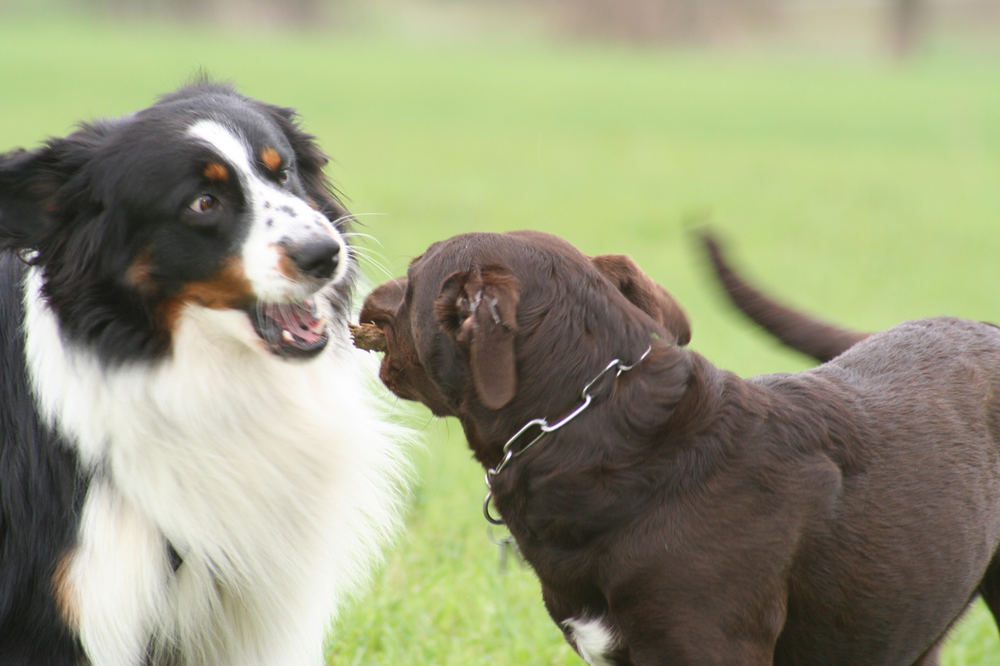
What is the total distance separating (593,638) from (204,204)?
1619 millimetres

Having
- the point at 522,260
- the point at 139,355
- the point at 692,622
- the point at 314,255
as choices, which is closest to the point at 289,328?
the point at 314,255

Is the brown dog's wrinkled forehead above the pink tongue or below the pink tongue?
above

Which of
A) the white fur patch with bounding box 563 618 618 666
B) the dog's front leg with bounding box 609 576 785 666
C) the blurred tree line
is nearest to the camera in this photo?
the dog's front leg with bounding box 609 576 785 666

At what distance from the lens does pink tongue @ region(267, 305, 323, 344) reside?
353 cm

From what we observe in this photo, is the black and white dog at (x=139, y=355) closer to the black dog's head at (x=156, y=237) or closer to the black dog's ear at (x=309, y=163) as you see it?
the black dog's head at (x=156, y=237)

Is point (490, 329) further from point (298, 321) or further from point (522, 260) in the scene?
point (298, 321)

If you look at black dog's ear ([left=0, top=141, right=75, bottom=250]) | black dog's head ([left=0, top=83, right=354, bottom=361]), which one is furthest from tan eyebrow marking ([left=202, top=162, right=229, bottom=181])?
black dog's ear ([left=0, top=141, right=75, bottom=250])

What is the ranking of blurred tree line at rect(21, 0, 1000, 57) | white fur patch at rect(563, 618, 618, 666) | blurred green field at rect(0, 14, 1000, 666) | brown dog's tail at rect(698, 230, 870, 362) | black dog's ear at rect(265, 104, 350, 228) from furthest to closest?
blurred tree line at rect(21, 0, 1000, 57) < blurred green field at rect(0, 14, 1000, 666) < brown dog's tail at rect(698, 230, 870, 362) < black dog's ear at rect(265, 104, 350, 228) < white fur patch at rect(563, 618, 618, 666)

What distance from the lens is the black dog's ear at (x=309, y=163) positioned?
12.8ft

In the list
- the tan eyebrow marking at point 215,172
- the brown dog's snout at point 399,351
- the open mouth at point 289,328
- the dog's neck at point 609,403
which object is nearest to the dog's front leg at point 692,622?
the dog's neck at point 609,403

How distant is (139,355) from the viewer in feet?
11.3

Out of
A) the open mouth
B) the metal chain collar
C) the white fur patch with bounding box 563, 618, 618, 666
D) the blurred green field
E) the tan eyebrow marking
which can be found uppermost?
the tan eyebrow marking

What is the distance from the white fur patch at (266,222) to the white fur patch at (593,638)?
3.86 ft

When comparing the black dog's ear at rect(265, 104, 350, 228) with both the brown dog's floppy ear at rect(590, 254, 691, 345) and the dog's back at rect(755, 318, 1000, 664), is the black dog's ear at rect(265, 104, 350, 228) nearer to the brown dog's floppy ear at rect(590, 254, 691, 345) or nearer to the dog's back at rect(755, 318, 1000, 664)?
the brown dog's floppy ear at rect(590, 254, 691, 345)
